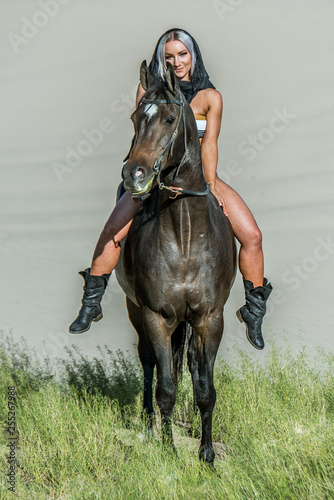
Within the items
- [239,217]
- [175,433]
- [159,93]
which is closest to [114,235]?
[239,217]

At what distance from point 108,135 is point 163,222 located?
441 centimetres

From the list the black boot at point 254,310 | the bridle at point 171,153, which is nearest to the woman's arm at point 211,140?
the bridle at point 171,153

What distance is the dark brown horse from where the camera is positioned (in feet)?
14.4

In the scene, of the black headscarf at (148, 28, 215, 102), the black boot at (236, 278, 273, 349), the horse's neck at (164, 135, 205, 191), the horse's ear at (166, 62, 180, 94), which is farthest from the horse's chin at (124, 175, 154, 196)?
the black boot at (236, 278, 273, 349)

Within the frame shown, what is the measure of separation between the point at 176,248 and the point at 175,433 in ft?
6.16

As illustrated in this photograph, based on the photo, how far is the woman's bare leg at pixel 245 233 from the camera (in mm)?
5512

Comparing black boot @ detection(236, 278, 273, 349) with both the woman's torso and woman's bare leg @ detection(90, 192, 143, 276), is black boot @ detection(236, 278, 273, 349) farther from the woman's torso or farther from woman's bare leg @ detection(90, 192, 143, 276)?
the woman's torso

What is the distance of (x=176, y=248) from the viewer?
4.80 m

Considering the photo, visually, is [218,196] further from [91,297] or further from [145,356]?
[145,356]

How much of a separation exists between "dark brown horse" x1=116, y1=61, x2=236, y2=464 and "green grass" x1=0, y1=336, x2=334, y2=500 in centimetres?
46

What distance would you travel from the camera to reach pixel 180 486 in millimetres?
4160

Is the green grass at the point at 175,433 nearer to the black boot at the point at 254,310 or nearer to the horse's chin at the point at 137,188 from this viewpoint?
the black boot at the point at 254,310

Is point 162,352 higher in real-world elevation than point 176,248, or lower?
lower

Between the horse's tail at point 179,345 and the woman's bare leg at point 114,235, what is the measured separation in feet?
2.86
